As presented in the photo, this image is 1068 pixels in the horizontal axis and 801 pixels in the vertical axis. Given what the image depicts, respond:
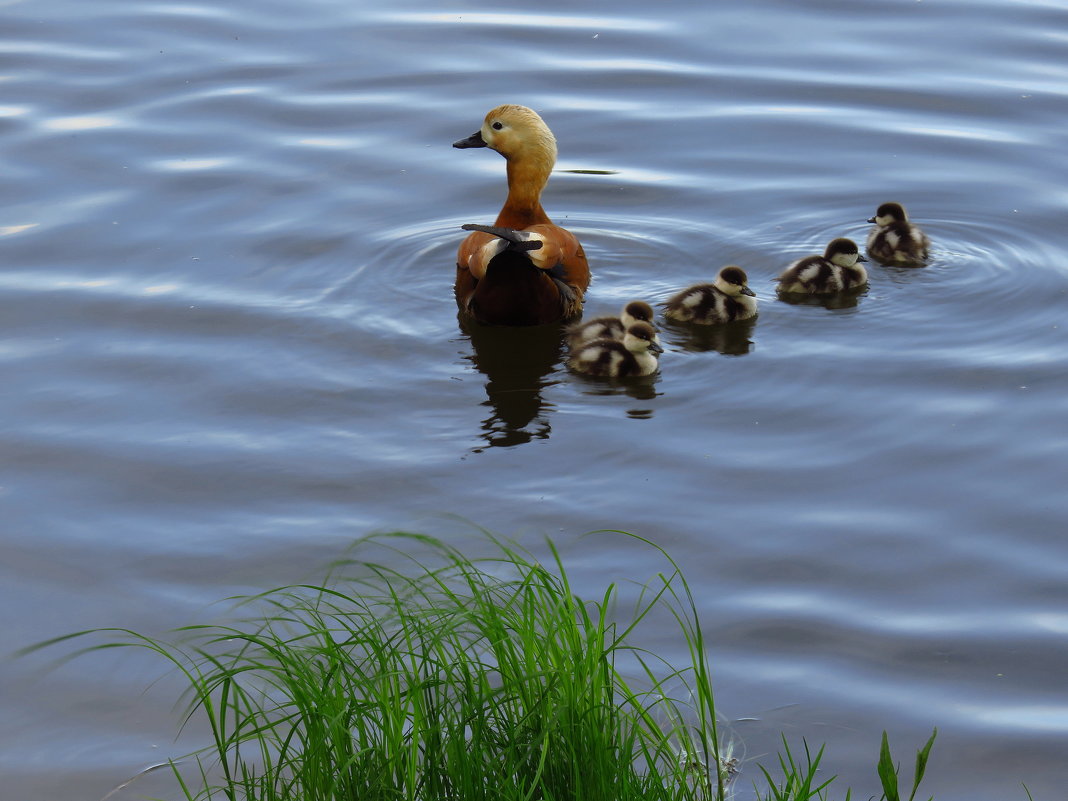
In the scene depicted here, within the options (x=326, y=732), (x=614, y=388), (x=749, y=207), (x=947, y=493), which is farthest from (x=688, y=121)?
(x=326, y=732)

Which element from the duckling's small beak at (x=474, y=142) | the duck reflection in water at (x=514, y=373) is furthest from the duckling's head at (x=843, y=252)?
the duckling's small beak at (x=474, y=142)

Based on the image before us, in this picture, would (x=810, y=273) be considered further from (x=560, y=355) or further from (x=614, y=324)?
(x=560, y=355)

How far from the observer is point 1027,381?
629 cm

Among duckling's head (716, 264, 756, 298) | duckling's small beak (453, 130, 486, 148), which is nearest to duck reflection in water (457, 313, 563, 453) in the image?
duckling's head (716, 264, 756, 298)

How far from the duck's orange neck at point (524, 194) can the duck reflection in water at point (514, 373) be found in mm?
639

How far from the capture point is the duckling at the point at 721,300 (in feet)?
22.4

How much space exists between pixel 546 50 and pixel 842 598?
6.57 meters

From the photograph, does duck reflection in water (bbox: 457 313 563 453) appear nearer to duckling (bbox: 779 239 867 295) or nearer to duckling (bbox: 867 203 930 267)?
duckling (bbox: 779 239 867 295)

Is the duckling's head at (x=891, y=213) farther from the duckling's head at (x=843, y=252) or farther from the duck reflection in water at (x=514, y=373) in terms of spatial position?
the duck reflection in water at (x=514, y=373)

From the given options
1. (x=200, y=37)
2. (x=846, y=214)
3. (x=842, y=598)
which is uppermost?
(x=200, y=37)

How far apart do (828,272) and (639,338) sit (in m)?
1.23

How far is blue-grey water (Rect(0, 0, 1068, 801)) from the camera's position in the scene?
178 inches

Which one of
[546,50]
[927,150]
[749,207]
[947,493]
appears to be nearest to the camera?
[947,493]

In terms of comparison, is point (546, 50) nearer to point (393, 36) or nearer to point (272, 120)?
point (393, 36)
